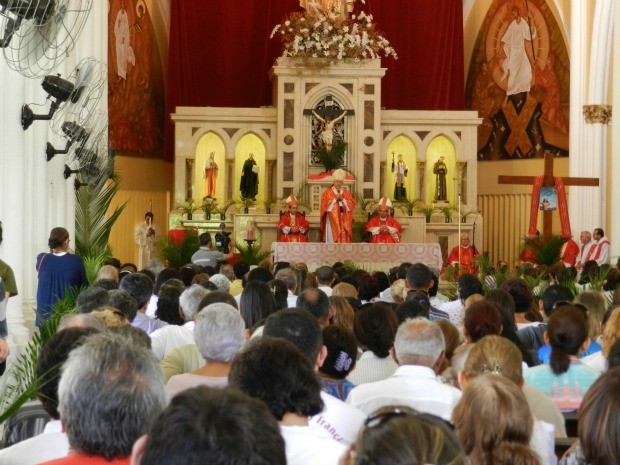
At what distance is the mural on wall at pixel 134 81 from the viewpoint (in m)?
20.9

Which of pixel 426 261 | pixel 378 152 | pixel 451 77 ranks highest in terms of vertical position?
pixel 451 77

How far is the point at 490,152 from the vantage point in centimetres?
2367

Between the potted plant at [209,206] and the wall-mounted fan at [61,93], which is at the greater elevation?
the wall-mounted fan at [61,93]

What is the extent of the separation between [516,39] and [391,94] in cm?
282

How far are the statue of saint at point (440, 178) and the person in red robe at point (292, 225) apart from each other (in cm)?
326

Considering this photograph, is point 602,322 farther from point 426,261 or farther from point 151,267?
point 426,261

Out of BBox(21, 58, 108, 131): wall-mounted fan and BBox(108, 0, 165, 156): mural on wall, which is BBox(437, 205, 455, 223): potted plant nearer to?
BBox(108, 0, 165, 156): mural on wall

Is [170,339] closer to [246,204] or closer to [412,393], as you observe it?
[412,393]

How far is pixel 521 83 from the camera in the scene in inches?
905

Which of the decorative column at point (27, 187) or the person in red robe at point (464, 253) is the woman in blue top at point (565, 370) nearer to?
the decorative column at point (27, 187)

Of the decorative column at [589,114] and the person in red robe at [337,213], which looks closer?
the person in red robe at [337,213]

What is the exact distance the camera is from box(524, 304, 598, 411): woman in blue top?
510 cm

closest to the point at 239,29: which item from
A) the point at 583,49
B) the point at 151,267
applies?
the point at 583,49

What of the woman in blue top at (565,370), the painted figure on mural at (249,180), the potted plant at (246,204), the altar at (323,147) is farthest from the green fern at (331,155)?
the woman in blue top at (565,370)
